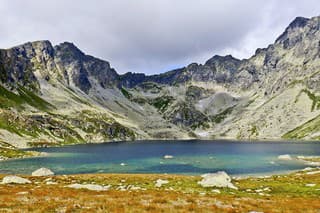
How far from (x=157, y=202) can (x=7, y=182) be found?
3346 centimetres

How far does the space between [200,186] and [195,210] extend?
91.5 ft

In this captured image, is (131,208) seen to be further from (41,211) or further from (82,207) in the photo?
(41,211)

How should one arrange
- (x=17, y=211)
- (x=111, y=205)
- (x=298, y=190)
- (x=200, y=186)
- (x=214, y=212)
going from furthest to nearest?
1. (x=200, y=186)
2. (x=298, y=190)
3. (x=111, y=205)
4. (x=214, y=212)
5. (x=17, y=211)

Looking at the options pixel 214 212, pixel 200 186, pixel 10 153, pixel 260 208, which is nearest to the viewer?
pixel 214 212

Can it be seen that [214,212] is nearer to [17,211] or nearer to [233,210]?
[233,210]

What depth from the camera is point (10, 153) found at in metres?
148

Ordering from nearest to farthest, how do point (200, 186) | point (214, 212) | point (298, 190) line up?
point (214, 212) → point (298, 190) → point (200, 186)

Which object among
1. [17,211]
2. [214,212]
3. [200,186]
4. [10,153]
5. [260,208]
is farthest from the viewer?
[10,153]

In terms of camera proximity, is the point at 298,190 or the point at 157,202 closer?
the point at 157,202

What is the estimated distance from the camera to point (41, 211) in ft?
60.7

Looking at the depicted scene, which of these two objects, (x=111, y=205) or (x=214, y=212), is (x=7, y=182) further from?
(x=214, y=212)

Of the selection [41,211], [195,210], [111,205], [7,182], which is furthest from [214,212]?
[7,182]

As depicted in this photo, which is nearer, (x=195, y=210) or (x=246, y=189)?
(x=195, y=210)

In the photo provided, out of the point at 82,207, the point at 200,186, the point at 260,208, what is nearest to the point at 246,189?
the point at 200,186
